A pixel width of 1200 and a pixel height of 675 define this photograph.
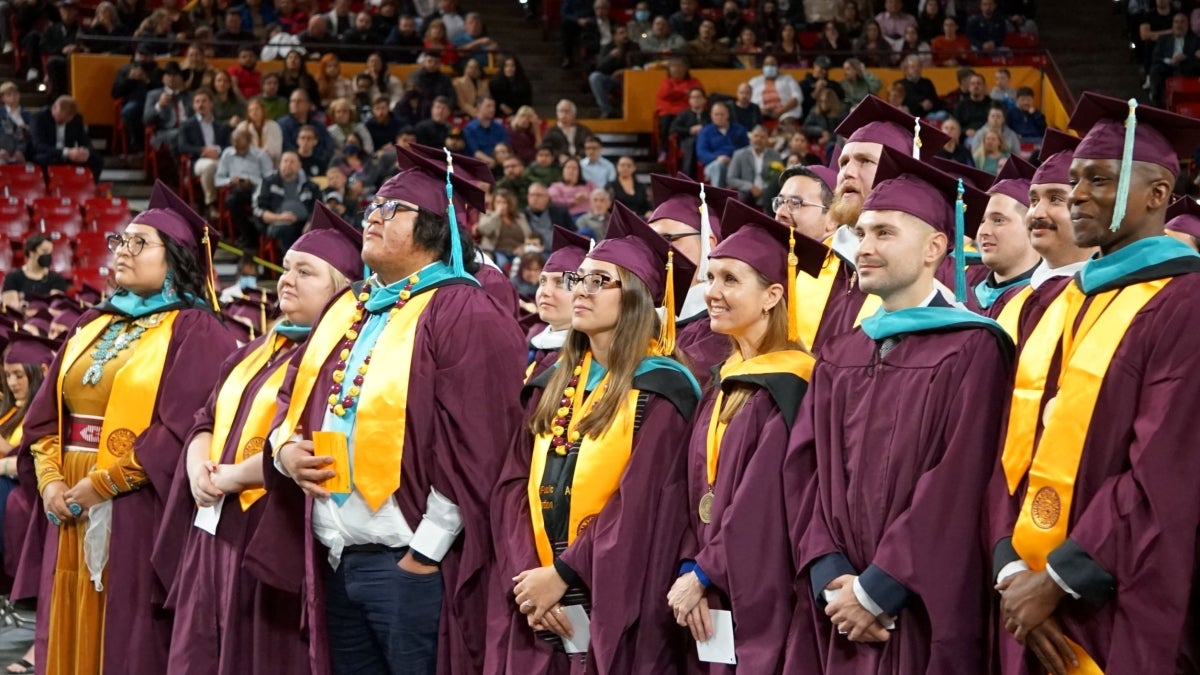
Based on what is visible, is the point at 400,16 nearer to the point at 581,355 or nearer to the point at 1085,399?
the point at 581,355

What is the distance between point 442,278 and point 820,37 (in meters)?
13.3

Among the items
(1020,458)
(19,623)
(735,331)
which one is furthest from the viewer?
(19,623)

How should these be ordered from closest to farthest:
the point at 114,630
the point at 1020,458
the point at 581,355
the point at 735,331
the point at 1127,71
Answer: the point at 1020,458, the point at 735,331, the point at 581,355, the point at 114,630, the point at 1127,71

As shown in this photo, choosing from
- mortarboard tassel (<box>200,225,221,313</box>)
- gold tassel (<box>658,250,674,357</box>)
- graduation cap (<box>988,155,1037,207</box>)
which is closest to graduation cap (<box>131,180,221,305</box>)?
mortarboard tassel (<box>200,225,221,313</box>)

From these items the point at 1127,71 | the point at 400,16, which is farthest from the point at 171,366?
the point at 1127,71

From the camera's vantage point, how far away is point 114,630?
19.2 ft

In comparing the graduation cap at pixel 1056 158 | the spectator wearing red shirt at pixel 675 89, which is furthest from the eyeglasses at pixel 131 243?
the spectator wearing red shirt at pixel 675 89

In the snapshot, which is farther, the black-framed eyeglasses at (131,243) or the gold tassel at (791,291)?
the black-framed eyeglasses at (131,243)

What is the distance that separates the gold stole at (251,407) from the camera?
544 cm

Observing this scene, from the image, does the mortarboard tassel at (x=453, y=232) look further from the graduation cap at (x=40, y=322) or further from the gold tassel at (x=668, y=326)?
the graduation cap at (x=40, y=322)

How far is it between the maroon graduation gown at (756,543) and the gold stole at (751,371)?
0.21 feet

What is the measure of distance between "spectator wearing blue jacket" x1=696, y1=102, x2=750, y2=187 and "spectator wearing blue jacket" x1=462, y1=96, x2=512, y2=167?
1.87 metres

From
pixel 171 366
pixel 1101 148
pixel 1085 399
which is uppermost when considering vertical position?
pixel 1101 148

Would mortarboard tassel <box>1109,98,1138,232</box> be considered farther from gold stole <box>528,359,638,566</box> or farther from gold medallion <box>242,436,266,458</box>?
gold medallion <box>242,436,266,458</box>
